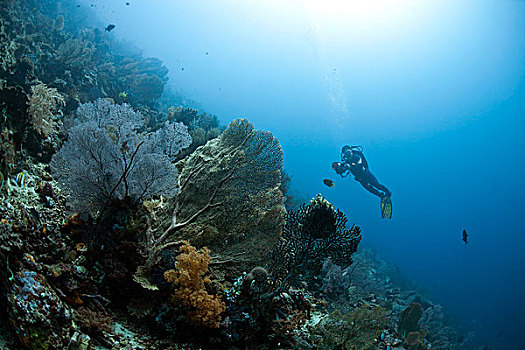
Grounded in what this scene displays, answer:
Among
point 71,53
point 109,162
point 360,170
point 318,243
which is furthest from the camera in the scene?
point 360,170

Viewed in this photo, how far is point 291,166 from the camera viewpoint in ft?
284

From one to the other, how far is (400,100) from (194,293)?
3472 inches

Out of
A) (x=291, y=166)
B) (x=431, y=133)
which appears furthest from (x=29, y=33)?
(x=431, y=133)

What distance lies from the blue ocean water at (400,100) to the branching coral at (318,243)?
44632 mm

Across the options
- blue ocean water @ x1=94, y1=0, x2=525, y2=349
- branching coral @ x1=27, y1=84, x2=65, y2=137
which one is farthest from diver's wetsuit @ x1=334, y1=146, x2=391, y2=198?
blue ocean water @ x1=94, y1=0, x2=525, y2=349

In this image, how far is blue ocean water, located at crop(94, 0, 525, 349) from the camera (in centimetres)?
5362

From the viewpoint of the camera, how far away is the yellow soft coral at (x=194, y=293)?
3270 mm

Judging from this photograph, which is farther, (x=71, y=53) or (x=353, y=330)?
(x=71, y=53)

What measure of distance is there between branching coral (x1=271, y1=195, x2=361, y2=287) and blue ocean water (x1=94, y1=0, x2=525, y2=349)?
44632 mm

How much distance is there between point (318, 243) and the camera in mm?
4582

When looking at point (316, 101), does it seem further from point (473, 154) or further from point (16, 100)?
point (16, 100)

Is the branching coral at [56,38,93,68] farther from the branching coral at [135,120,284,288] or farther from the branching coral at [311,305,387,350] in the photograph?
the branching coral at [311,305,387,350]

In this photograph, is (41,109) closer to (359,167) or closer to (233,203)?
(233,203)

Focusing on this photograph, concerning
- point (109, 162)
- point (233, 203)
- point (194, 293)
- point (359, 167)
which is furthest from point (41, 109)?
point (359, 167)
